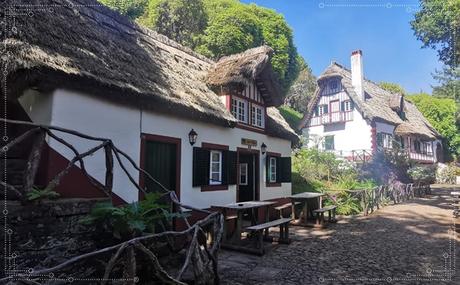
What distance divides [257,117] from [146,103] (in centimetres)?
555

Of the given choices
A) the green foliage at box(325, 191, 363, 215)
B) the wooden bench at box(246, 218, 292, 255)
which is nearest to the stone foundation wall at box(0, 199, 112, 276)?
the wooden bench at box(246, 218, 292, 255)

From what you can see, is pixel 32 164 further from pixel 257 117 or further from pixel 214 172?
pixel 257 117

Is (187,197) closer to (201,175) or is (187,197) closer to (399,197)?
(201,175)

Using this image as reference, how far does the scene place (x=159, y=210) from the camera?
528cm

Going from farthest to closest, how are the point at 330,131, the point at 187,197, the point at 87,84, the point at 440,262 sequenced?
the point at 330,131
the point at 187,197
the point at 440,262
the point at 87,84

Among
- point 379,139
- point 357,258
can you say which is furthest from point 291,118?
point 357,258

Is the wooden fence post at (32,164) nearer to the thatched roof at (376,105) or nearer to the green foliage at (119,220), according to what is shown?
the green foliage at (119,220)

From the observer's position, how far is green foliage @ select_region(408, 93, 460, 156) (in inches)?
1416

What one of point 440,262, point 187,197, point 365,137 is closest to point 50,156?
point 187,197

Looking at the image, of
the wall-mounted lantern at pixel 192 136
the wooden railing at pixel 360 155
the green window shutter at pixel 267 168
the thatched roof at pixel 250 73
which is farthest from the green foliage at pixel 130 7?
the wooden railing at pixel 360 155

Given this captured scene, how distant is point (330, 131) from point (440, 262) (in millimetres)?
21335

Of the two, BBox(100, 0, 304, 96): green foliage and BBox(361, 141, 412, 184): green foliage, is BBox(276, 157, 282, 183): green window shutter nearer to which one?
BBox(361, 141, 412, 184): green foliage

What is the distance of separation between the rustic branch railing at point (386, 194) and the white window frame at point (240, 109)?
6.05 m

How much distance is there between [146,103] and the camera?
724 cm
